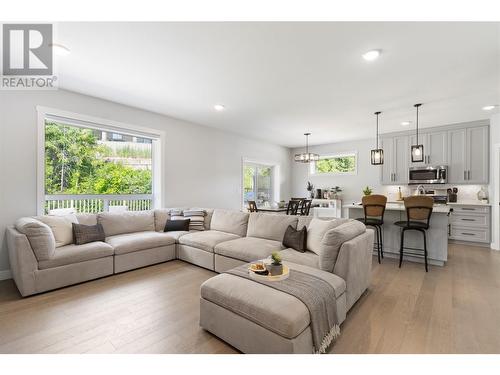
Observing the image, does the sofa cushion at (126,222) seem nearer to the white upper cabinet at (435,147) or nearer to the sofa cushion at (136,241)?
the sofa cushion at (136,241)

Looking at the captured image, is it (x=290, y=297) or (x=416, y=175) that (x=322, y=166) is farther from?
(x=290, y=297)

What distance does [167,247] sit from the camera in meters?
3.93

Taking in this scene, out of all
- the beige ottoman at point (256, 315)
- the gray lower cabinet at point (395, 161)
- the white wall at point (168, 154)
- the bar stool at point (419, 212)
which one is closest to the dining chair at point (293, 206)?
the white wall at point (168, 154)

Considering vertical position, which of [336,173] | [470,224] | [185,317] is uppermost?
[336,173]

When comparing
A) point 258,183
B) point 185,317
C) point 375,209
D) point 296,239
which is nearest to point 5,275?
point 185,317

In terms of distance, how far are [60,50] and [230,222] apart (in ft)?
10.3

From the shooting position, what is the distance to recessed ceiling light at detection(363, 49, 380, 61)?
2.45 meters

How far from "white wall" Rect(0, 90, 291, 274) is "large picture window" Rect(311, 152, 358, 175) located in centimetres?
107

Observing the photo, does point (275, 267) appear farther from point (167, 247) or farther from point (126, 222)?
point (126, 222)

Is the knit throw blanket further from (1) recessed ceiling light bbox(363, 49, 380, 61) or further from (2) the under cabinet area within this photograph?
(2) the under cabinet area

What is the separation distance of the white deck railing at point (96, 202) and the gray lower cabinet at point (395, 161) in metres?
5.93

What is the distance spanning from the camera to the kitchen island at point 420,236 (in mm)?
3736

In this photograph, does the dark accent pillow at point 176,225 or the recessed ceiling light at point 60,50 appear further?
the dark accent pillow at point 176,225

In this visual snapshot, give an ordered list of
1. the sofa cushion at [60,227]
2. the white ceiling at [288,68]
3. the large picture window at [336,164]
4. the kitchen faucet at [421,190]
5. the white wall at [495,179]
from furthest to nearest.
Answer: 1. the large picture window at [336,164]
2. the kitchen faucet at [421,190]
3. the white wall at [495,179]
4. the sofa cushion at [60,227]
5. the white ceiling at [288,68]
